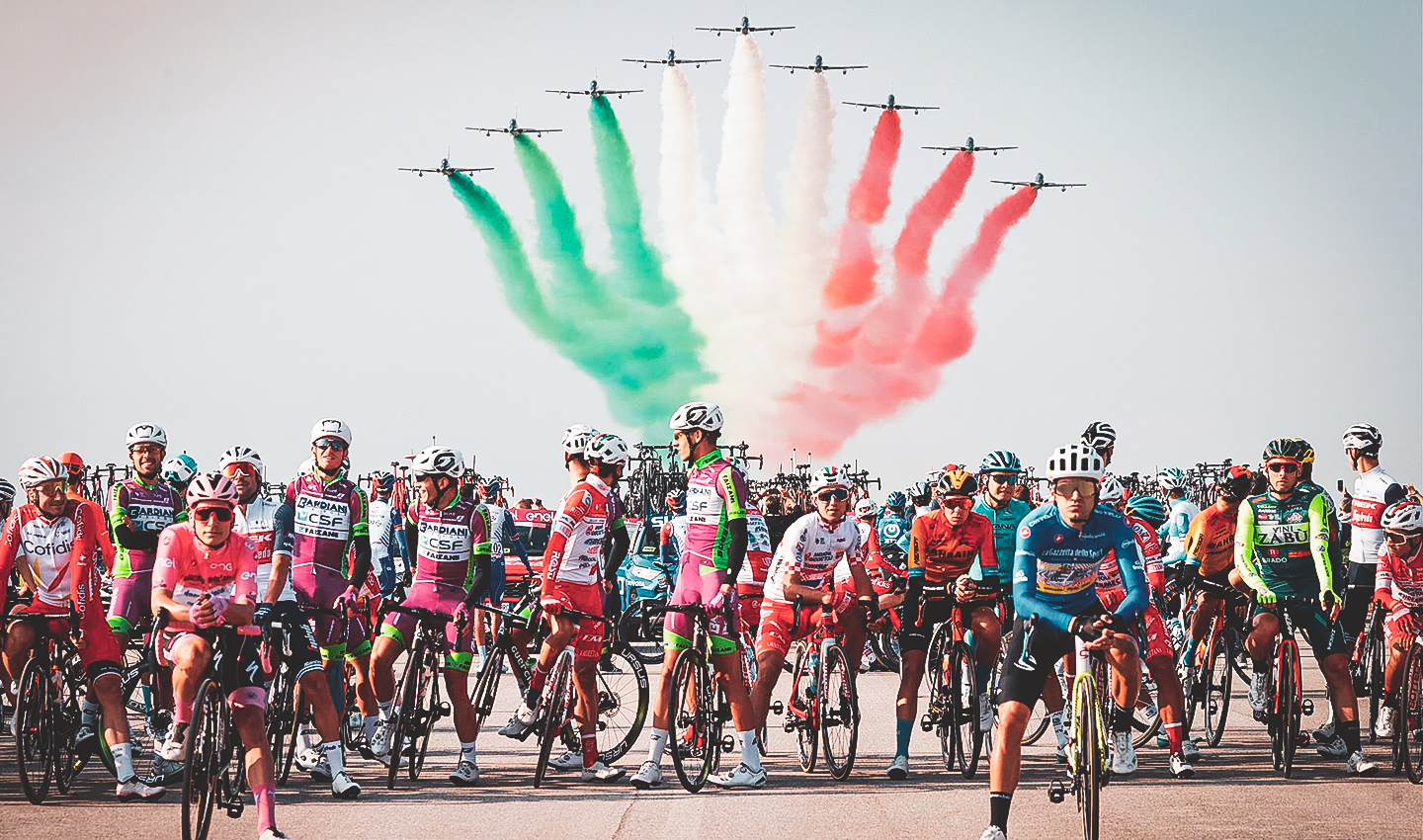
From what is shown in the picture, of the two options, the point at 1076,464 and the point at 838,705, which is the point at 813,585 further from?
the point at 1076,464

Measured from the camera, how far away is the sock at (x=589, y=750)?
34.7ft

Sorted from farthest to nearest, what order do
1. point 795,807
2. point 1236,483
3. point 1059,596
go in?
point 1236,483, point 795,807, point 1059,596

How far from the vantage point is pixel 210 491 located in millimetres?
7941

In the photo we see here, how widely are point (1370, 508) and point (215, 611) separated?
30.5 feet

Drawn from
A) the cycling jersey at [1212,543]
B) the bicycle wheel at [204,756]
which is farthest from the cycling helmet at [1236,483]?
the bicycle wheel at [204,756]

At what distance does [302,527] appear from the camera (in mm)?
10875

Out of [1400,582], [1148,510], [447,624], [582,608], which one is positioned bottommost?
[447,624]

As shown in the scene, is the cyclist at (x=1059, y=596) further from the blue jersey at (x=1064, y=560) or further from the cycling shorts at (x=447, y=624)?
the cycling shorts at (x=447, y=624)

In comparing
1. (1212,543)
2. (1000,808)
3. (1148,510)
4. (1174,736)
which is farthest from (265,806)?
(1212,543)

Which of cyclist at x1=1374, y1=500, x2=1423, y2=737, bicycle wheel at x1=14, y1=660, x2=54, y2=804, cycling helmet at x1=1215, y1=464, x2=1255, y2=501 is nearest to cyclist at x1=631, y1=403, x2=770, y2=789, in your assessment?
bicycle wheel at x1=14, y1=660, x2=54, y2=804

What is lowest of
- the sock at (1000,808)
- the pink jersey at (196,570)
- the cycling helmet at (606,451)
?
the sock at (1000,808)

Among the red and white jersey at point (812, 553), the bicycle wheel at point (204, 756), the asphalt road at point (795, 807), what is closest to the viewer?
the bicycle wheel at point (204, 756)

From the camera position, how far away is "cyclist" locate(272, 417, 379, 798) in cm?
1062

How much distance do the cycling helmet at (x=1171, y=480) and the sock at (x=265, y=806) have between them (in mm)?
11755
